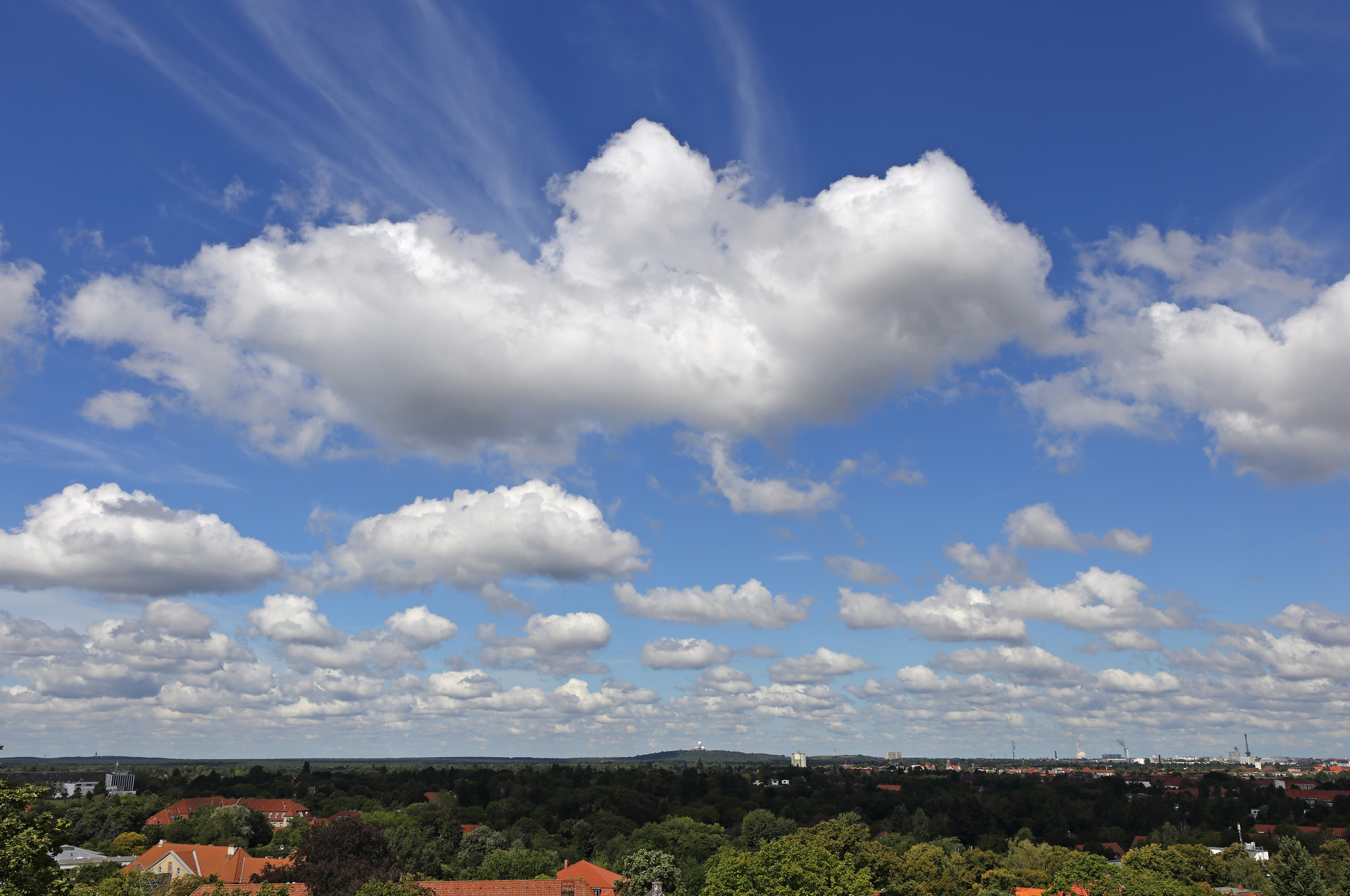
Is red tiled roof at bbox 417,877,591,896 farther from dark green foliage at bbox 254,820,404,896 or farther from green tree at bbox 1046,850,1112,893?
green tree at bbox 1046,850,1112,893

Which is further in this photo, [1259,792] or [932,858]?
[1259,792]

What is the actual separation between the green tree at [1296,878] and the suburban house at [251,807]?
134 metres

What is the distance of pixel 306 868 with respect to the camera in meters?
54.2

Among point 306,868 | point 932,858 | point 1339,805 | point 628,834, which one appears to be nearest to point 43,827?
point 306,868

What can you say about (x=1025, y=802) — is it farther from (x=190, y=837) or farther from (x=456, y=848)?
(x=190, y=837)

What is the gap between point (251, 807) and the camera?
154 metres

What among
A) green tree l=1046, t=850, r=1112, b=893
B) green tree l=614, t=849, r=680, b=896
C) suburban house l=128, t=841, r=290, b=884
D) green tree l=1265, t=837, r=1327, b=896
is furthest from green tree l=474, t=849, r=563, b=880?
green tree l=1265, t=837, r=1327, b=896

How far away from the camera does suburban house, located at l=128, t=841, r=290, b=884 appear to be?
3647 inches

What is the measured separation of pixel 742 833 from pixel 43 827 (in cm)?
12052

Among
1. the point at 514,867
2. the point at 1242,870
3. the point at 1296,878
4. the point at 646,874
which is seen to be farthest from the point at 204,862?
the point at 1242,870

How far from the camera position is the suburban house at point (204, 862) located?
92.6 metres

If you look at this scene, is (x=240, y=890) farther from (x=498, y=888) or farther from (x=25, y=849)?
(x=25, y=849)

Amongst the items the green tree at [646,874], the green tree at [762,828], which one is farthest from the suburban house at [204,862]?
the green tree at [762,828]

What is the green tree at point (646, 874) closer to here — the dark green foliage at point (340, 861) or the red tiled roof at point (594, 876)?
the red tiled roof at point (594, 876)
